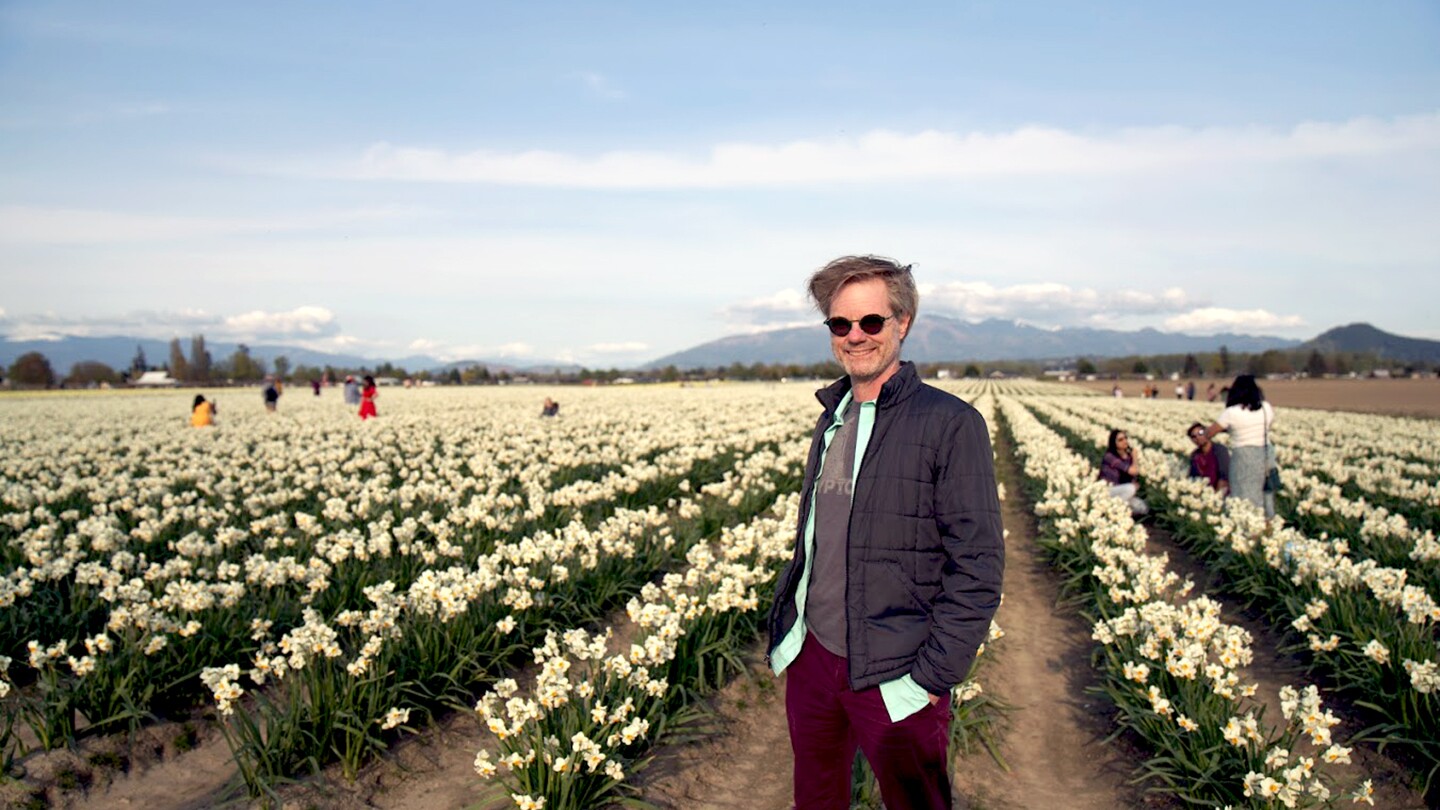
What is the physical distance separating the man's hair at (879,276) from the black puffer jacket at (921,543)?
0.26 meters

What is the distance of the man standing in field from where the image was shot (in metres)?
2.91

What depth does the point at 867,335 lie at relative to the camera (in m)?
3.15

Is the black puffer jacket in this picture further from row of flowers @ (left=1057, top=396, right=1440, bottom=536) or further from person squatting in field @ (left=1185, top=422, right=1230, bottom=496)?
person squatting in field @ (left=1185, top=422, right=1230, bottom=496)

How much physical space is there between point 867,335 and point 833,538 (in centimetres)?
80

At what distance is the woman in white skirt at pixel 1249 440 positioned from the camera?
10.2 m

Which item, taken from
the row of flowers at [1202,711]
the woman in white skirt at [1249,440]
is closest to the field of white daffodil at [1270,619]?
the row of flowers at [1202,711]

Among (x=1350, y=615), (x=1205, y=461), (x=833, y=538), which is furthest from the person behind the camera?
(x=1205, y=461)

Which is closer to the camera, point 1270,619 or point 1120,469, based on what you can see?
point 1270,619

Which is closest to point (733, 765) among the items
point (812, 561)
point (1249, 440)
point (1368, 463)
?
point (812, 561)

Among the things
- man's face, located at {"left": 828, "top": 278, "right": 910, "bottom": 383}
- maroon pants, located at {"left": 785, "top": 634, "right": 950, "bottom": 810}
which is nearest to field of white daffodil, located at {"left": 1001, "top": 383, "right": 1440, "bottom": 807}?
maroon pants, located at {"left": 785, "top": 634, "right": 950, "bottom": 810}

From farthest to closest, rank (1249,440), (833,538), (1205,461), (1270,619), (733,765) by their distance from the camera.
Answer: (1205,461)
(1249,440)
(1270,619)
(733,765)
(833,538)

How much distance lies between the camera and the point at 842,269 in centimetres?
319

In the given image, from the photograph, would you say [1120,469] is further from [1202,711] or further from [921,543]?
[921,543]

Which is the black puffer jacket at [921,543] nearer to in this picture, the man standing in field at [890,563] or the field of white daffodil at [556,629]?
the man standing in field at [890,563]
